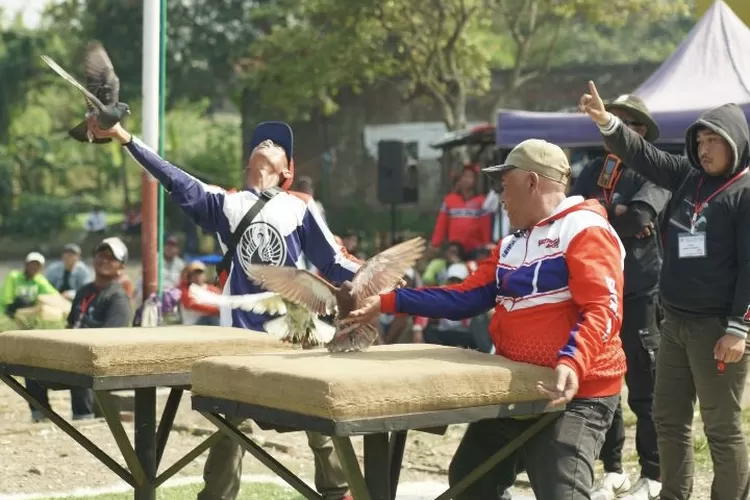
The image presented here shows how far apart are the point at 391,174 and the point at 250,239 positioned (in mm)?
14401

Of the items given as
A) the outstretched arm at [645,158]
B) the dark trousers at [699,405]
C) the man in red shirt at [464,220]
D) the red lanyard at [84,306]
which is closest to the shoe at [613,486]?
the dark trousers at [699,405]

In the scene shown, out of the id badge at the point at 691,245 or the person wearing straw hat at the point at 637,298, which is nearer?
the id badge at the point at 691,245

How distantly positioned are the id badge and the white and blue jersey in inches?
64.0

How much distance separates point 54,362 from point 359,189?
2981 cm

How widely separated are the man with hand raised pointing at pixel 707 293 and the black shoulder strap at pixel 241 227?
170 cm

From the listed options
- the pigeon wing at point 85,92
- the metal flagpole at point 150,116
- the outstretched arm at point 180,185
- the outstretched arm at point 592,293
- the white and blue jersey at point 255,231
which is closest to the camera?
the outstretched arm at point 592,293

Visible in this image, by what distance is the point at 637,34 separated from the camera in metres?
73.8

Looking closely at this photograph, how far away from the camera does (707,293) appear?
6.13 metres

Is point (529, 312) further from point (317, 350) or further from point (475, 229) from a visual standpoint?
point (475, 229)

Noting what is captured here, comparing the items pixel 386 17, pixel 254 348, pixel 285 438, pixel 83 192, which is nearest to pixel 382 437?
pixel 254 348

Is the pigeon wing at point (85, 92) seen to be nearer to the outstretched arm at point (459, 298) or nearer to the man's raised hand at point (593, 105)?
the outstretched arm at point (459, 298)

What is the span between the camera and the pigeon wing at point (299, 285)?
16.1 feet

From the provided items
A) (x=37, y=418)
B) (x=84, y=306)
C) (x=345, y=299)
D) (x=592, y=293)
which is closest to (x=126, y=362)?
(x=345, y=299)

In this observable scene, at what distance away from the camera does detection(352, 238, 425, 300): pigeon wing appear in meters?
5.03
